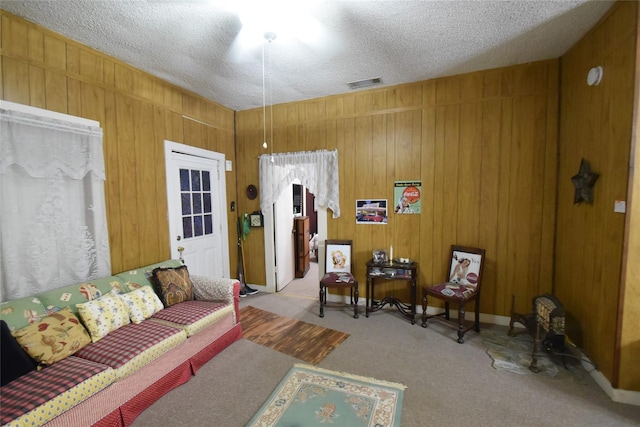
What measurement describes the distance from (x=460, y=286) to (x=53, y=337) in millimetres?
3537

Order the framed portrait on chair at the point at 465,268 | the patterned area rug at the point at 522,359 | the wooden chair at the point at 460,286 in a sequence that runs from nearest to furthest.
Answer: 1. the patterned area rug at the point at 522,359
2. the wooden chair at the point at 460,286
3. the framed portrait on chair at the point at 465,268

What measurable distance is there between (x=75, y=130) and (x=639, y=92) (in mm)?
4252

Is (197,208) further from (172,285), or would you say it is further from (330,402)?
(330,402)

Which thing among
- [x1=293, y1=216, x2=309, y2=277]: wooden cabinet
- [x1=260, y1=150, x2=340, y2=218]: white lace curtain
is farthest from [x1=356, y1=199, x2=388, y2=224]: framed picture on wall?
[x1=293, y1=216, x2=309, y2=277]: wooden cabinet

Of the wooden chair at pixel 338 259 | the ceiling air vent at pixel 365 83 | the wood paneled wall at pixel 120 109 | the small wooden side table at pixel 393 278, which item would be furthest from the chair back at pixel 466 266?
the wood paneled wall at pixel 120 109

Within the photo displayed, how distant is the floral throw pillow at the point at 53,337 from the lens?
173cm

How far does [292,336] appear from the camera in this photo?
2.96 metres

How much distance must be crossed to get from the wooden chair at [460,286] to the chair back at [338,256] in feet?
3.42

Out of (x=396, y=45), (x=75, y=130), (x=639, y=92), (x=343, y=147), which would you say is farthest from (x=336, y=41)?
(x=75, y=130)

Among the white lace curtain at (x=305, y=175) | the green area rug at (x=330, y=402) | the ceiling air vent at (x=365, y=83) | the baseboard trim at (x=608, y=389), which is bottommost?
the green area rug at (x=330, y=402)

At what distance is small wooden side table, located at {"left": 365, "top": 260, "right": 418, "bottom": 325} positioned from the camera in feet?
10.7

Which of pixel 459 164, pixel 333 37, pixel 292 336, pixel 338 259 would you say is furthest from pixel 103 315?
pixel 459 164

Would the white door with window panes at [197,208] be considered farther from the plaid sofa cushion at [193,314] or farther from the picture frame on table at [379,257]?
the picture frame on table at [379,257]

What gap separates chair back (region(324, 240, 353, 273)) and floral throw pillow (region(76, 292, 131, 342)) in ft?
7.51
